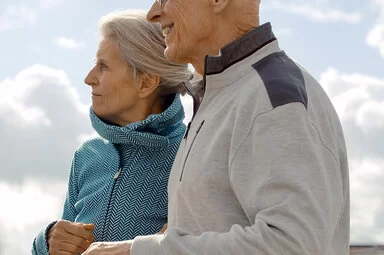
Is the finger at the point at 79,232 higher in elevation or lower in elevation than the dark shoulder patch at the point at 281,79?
lower

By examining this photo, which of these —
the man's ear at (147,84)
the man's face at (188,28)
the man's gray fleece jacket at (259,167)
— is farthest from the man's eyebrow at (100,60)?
the man's gray fleece jacket at (259,167)

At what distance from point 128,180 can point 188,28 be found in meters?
1.10

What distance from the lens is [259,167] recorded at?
2.48m

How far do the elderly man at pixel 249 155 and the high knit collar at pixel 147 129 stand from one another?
843 mm

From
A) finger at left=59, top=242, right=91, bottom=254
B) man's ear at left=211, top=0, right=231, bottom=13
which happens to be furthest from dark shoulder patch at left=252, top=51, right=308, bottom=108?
finger at left=59, top=242, right=91, bottom=254

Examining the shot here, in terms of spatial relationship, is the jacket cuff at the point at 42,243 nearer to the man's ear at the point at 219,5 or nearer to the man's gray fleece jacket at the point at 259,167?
the man's gray fleece jacket at the point at 259,167

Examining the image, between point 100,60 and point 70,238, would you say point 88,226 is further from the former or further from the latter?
point 100,60

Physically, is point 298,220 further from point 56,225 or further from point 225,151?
point 56,225

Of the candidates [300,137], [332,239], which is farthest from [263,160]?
[332,239]

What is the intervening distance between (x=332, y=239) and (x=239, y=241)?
0.40m

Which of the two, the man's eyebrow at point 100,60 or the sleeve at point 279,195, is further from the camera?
the man's eyebrow at point 100,60

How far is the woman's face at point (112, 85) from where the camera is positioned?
3734 millimetres

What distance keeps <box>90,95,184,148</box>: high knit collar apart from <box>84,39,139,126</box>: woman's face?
62 millimetres

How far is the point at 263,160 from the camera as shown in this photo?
2.47 metres
